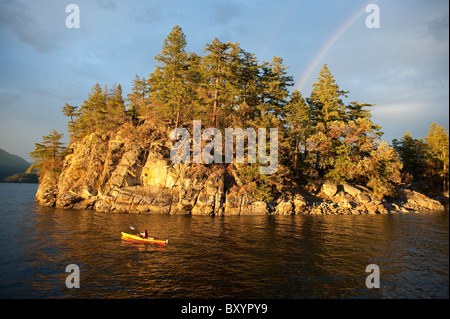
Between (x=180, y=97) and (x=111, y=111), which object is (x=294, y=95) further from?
(x=111, y=111)

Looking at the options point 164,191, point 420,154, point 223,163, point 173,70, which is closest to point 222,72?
point 173,70

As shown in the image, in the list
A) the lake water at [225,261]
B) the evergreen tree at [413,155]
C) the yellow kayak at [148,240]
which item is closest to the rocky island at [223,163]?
the evergreen tree at [413,155]

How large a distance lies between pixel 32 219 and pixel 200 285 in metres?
30.6

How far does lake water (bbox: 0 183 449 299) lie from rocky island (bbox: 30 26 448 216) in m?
11.6

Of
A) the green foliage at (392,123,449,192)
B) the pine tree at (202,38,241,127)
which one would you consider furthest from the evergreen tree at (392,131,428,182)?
the pine tree at (202,38,241,127)

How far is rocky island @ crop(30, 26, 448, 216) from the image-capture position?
128 feet

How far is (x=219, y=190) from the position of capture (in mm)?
38281

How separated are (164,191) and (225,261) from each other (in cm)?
2514

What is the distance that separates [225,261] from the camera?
54.9 feet

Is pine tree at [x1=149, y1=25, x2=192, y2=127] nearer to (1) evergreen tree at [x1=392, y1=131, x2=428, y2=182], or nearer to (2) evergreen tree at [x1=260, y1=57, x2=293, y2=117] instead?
(2) evergreen tree at [x1=260, y1=57, x2=293, y2=117]

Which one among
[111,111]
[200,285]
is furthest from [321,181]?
[111,111]

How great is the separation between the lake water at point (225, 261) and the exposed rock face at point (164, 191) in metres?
10.0

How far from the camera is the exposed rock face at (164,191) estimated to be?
37.9 meters

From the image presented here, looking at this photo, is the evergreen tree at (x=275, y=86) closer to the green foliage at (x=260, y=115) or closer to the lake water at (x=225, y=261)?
the green foliage at (x=260, y=115)
